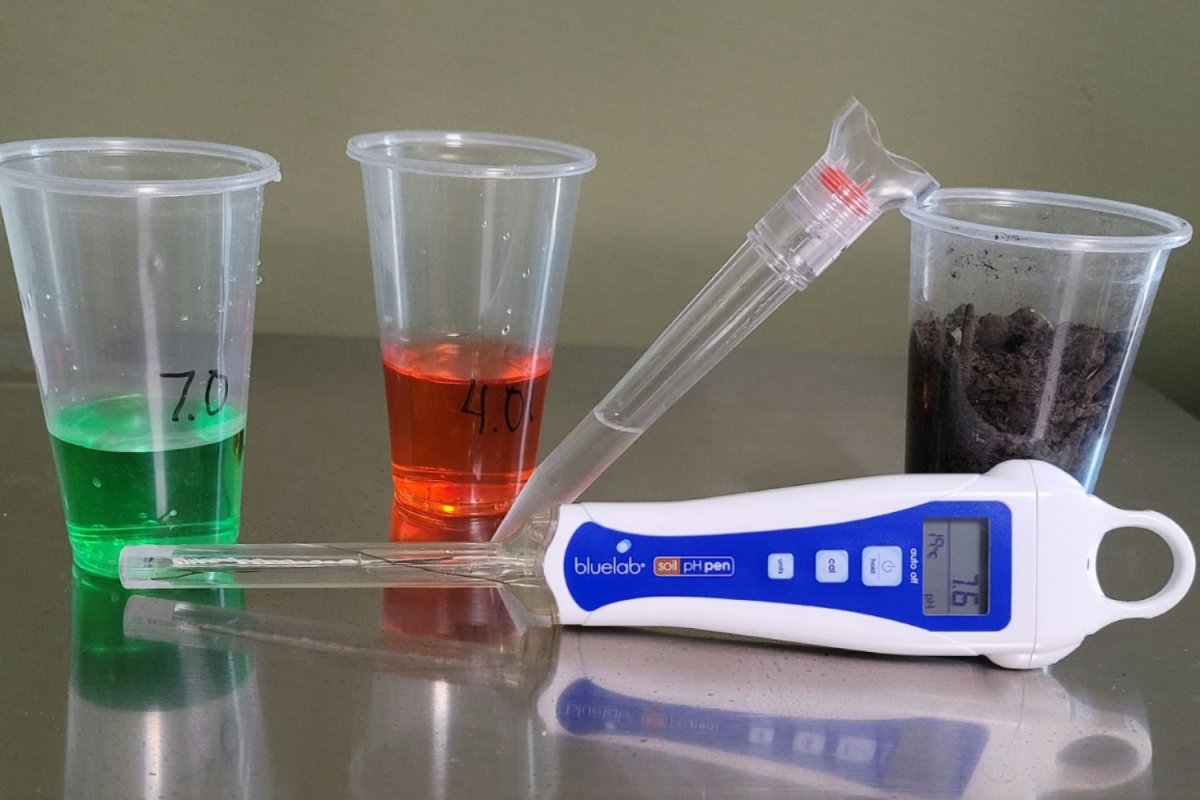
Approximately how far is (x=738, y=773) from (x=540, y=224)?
→ 1.18 feet

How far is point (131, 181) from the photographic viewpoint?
0.69m

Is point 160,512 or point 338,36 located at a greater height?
point 338,36

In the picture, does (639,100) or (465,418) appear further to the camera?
(639,100)

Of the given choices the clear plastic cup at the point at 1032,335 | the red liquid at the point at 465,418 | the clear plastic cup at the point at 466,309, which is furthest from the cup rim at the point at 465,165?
the clear plastic cup at the point at 1032,335

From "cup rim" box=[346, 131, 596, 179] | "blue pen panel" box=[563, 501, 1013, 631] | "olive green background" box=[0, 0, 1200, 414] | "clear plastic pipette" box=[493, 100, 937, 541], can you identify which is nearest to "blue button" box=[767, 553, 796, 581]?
"blue pen panel" box=[563, 501, 1013, 631]

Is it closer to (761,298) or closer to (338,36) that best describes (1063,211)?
(761,298)

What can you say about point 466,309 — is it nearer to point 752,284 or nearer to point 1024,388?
point 752,284

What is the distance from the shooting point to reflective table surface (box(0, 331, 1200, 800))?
55cm

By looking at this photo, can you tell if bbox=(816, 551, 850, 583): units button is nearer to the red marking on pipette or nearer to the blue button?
the blue button

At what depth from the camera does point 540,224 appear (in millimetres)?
752

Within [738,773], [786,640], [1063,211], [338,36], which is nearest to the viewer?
[738,773]

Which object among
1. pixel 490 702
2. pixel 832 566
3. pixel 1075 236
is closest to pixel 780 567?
pixel 832 566

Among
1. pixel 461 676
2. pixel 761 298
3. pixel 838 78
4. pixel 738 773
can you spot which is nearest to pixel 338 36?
pixel 838 78

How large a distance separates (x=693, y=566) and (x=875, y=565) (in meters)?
0.10
